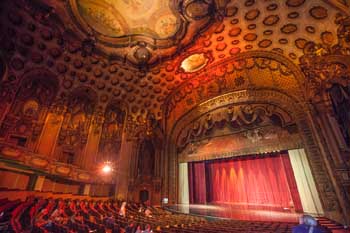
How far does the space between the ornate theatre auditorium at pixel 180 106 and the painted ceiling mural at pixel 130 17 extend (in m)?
0.06

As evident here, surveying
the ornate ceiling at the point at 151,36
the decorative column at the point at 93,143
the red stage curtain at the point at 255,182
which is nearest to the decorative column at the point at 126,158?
the decorative column at the point at 93,143

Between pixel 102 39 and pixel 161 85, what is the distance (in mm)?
4977

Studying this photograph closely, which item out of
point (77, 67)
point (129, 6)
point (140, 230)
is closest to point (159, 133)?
point (77, 67)

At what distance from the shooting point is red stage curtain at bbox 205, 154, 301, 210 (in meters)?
10.4

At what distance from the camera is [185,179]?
43.2ft

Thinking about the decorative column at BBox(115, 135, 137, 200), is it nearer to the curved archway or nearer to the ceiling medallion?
the curved archway

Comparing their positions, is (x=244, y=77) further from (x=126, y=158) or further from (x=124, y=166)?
(x=124, y=166)

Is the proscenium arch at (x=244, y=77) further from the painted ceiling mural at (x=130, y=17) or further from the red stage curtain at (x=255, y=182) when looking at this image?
the red stage curtain at (x=255, y=182)

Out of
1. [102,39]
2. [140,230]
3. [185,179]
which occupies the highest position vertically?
[102,39]

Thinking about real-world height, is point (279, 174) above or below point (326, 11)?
below

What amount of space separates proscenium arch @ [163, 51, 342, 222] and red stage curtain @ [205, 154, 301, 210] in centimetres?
163

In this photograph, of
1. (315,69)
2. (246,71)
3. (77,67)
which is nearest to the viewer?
(315,69)

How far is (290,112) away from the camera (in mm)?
10258

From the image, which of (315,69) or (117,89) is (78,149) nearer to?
(117,89)
